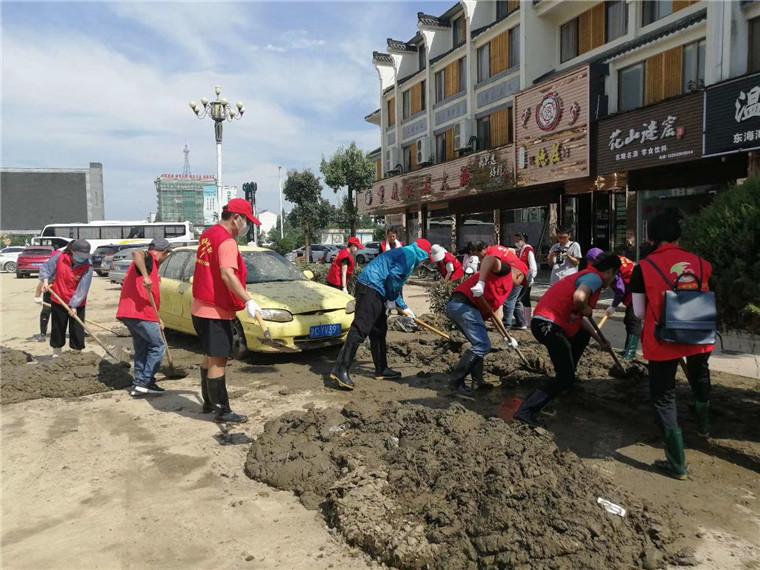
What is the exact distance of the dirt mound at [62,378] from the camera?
5.68 m

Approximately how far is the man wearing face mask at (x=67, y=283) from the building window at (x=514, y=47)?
59.2 ft

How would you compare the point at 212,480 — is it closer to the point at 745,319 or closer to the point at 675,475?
the point at 675,475

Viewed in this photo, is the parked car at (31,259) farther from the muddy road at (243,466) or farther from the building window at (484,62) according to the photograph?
the muddy road at (243,466)

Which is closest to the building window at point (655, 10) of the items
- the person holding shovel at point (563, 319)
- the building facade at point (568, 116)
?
the building facade at point (568, 116)

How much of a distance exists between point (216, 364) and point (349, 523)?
7.16 ft

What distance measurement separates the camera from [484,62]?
22.6 m

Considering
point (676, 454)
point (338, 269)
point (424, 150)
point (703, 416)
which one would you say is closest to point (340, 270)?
point (338, 269)

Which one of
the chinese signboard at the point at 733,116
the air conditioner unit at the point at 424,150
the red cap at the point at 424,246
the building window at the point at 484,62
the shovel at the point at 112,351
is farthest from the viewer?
the air conditioner unit at the point at 424,150

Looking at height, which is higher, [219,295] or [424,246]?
[424,246]

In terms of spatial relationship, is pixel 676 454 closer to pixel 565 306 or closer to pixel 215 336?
pixel 565 306

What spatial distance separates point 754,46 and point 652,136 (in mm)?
2684

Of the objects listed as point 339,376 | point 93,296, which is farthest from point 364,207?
point 339,376

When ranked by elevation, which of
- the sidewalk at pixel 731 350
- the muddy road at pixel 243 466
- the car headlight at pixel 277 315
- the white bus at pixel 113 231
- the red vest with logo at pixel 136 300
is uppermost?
the white bus at pixel 113 231

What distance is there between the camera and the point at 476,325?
5.43 metres
